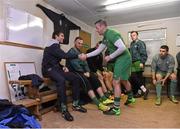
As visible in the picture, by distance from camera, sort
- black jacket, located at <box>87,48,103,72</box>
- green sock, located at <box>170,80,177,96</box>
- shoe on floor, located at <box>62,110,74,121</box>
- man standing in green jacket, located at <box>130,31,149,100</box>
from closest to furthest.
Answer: shoe on floor, located at <box>62,110,74,121</box>
green sock, located at <box>170,80,177,96</box>
black jacket, located at <box>87,48,103,72</box>
man standing in green jacket, located at <box>130,31,149,100</box>

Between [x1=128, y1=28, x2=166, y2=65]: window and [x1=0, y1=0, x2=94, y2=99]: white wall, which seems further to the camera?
[x1=128, y1=28, x2=166, y2=65]: window

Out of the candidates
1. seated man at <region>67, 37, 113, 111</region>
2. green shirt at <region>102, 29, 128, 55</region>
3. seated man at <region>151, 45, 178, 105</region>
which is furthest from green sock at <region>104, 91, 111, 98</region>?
green shirt at <region>102, 29, 128, 55</region>

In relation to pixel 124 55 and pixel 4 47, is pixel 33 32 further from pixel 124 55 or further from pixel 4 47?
pixel 124 55

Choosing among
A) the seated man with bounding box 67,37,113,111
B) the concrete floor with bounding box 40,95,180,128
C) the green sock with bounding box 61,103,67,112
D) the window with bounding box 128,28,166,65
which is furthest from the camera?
the window with bounding box 128,28,166,65

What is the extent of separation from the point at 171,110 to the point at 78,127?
1648mm

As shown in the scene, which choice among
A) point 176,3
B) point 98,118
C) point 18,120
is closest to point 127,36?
point 176,3

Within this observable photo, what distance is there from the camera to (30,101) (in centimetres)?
237

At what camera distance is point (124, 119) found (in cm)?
244

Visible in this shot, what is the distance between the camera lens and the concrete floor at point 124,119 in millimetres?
2193

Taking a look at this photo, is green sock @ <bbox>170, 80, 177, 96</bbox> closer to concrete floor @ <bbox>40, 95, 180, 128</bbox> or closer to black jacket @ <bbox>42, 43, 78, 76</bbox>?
concrete floor @ <bbox>40, 95, 180, 128</bbox>

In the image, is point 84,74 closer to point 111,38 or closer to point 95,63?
point 95,63

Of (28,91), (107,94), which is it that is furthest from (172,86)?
(28,91)

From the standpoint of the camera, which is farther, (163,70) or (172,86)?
(163,70)

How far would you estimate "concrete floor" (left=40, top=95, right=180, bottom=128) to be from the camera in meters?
Answer: 2.19
